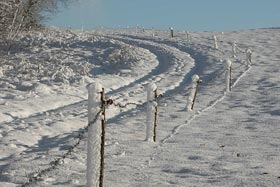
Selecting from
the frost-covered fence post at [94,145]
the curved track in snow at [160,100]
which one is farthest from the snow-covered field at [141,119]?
the frost-covered fence post at [94,145]

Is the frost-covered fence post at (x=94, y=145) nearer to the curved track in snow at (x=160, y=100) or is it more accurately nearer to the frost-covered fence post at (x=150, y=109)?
the curved track in snow at (x=160, y=100)

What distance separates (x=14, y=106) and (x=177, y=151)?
7.14 metres

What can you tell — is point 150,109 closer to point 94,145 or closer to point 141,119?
point 141,119

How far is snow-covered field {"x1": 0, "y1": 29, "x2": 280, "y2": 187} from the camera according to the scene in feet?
24.6

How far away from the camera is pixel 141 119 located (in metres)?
13.0

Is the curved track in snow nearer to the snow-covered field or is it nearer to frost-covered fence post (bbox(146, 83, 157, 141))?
the snow-covered field

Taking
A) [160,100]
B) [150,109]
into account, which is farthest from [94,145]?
[160,100]

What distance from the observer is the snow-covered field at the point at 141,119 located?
24.6 ft

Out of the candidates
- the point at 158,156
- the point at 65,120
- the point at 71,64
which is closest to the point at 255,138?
the point at 158,156

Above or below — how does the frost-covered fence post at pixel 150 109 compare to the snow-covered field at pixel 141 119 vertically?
above

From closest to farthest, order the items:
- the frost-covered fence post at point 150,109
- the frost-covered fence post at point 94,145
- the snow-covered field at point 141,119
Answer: the frost-covered fence post at point 94,145 → the snow-covered field at point 141,119 → the frost-covered fence post at point 150,109

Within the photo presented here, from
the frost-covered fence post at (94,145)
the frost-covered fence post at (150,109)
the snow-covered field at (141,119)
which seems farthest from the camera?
the frost-covered fence post at (150,109)

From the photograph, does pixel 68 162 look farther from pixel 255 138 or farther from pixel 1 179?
pixel 255 138

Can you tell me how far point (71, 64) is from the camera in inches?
1007
